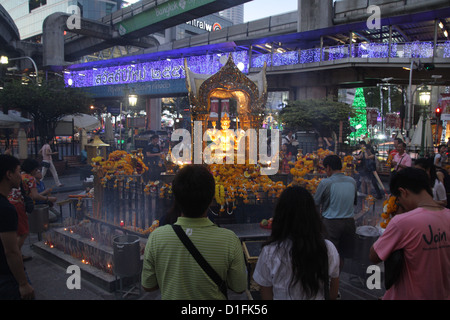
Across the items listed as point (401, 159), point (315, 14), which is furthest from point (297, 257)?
point (315, 14)

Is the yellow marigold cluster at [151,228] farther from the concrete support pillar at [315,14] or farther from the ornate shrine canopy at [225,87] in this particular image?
the concrete support pillar at [315,14]

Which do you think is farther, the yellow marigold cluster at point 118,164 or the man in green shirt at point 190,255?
the yellow marigold cluster at point 118,164

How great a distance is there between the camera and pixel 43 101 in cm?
1817

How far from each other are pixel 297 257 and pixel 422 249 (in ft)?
3.30

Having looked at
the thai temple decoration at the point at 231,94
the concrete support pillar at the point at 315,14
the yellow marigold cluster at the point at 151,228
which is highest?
the concrete support pillar at the point at 315,14

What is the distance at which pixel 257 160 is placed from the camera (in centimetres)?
959

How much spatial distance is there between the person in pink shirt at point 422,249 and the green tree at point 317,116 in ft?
59.7

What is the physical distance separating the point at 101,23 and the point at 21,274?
36724 mm

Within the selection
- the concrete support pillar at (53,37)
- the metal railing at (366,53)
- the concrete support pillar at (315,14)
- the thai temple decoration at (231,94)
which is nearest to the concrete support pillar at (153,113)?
the concrete support pillar at (53,37)

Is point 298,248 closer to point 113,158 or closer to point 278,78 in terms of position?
point 113,158

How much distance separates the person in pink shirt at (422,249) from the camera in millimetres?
2445

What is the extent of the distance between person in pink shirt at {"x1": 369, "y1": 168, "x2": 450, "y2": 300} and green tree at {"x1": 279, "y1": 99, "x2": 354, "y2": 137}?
18186 mm

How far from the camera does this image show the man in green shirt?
2.25 m

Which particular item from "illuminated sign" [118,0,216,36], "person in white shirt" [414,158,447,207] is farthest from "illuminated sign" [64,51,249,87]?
"person in white shirt" [414,158,447,207]
